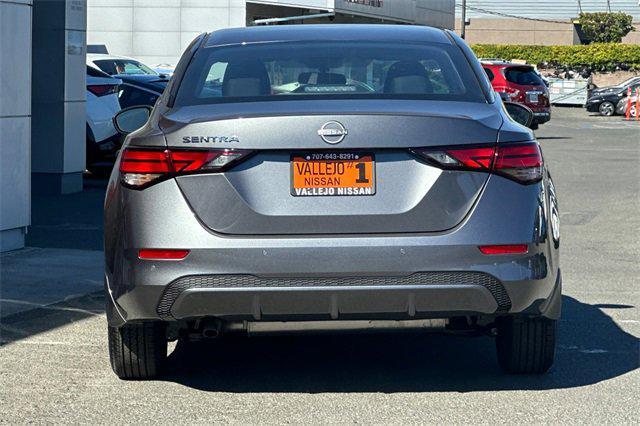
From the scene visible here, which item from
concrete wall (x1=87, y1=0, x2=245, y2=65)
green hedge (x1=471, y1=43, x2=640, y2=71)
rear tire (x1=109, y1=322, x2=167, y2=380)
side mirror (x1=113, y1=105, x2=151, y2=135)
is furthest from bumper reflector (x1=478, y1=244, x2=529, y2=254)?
green hedge (x1=471, y1=43, x2=640, y2=71)

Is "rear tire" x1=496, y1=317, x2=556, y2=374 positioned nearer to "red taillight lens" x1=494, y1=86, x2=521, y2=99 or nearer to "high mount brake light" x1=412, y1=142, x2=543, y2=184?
"high mount brake light" x1=412, y1=142, x2=543, y2=184

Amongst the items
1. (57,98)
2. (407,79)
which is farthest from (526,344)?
(57,98)

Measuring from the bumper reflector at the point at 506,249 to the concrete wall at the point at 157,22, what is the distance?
139 ft

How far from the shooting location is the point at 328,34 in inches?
261

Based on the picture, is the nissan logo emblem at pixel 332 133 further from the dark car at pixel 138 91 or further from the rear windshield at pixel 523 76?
the rear windshield at pixel 523 76

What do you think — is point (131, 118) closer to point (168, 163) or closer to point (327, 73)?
point (327, 73)

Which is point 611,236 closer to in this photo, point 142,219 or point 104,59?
point 142,219

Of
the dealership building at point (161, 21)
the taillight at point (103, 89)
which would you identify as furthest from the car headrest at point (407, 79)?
the dealership building at point (161, 21)

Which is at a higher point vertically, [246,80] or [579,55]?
[579,55]

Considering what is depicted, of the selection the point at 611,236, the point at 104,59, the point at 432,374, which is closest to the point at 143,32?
the point at 104,59

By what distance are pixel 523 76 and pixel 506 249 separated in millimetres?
30864

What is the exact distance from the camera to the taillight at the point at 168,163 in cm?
550

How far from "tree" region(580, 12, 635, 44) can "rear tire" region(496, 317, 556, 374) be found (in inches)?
3120

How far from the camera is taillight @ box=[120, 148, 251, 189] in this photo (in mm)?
5496
